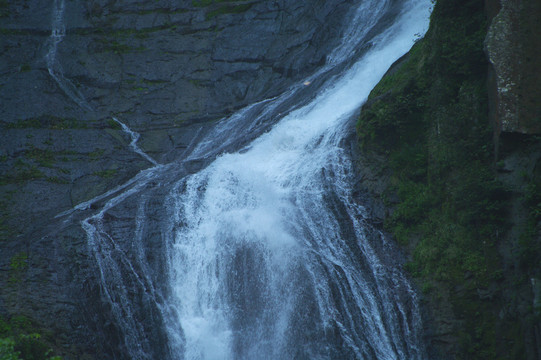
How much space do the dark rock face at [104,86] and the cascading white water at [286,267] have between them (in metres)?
2.85

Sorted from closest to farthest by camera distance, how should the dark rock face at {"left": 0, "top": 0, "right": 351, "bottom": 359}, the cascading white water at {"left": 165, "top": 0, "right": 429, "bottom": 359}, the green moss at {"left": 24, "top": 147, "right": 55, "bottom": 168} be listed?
the cascading white water at {"left": 165, "top": 0, "right": 429, "bottom": 359} < the dark rock face at {"left": 0, "top": 0, "right": 351, "bottom": 359} < the green moss at {"left": 24, "top": 147, "right": 55, "bottom": 168}

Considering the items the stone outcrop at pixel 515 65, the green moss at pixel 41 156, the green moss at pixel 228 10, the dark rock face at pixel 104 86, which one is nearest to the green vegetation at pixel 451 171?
the stone outcrop at pixel 515 65

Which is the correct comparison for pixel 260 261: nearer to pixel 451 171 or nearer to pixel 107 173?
pixel 451 171

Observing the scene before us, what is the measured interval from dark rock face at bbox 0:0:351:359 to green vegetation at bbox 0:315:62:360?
1.01 meters

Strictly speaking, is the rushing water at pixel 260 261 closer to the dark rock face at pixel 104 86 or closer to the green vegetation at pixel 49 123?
the dark rock face at pixel 104 86

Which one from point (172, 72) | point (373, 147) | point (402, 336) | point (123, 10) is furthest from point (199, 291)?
point (123, 10)

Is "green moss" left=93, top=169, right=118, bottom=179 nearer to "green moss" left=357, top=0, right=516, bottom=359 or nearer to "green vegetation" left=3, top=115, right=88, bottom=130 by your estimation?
"green vegetation" left=3, top=115, right=88, bottom=130

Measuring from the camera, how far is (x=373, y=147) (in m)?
13.2

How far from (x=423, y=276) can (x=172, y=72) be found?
50.5 feet

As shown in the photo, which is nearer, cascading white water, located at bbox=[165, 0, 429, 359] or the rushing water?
cascading white water, located at bbox=[165, 0, 429, 359]

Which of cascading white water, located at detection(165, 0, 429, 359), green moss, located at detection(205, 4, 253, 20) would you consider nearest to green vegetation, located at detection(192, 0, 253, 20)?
green moss, located at detection(205, 4, 253, 20)

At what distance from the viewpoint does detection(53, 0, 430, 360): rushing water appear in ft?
35.1

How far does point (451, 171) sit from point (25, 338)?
1052 cm

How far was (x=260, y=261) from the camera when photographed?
11.9 meters
